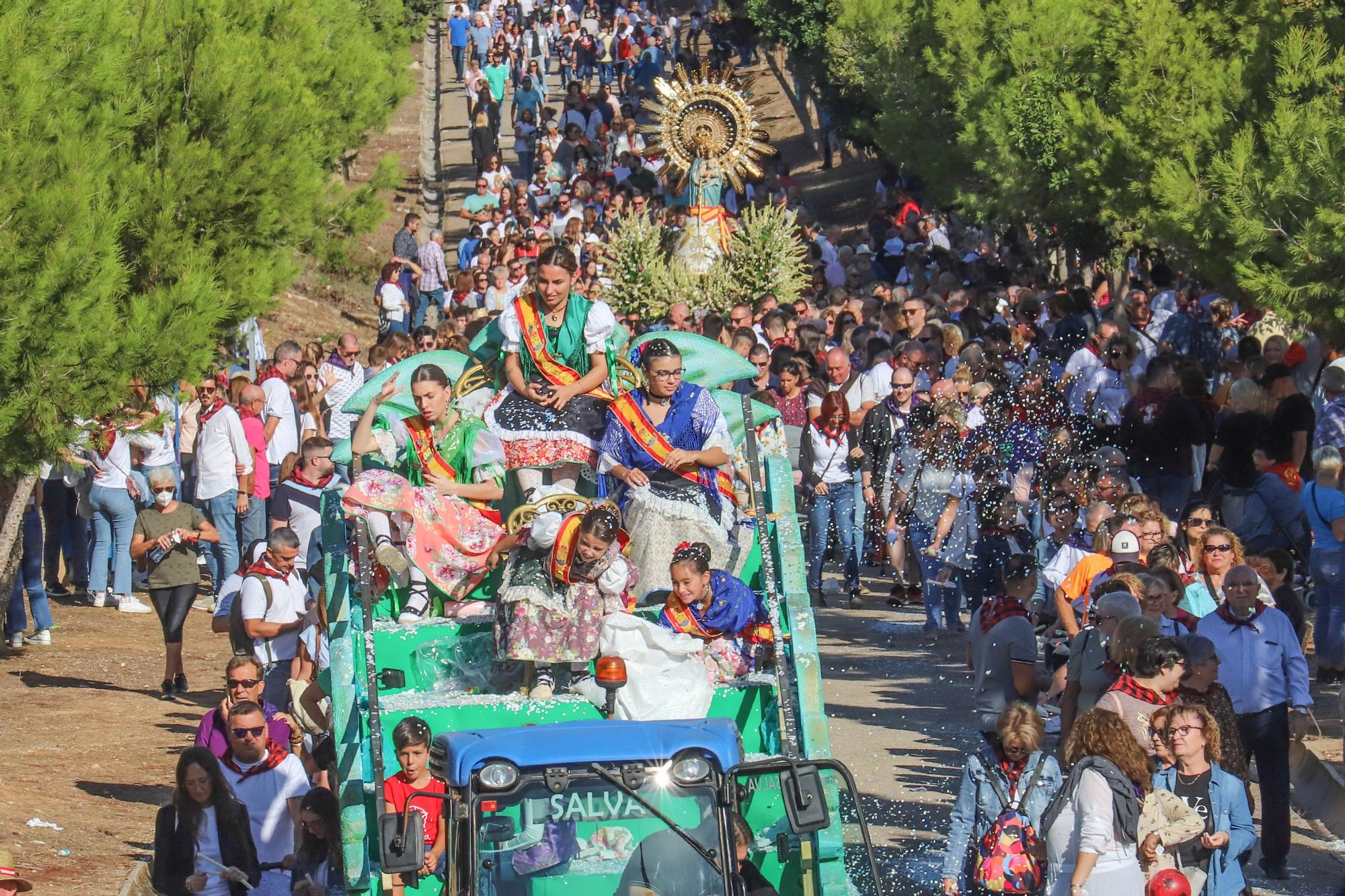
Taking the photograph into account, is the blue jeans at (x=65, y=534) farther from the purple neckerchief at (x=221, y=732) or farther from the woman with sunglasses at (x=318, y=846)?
the woman with sunglasses at (x=318, y=846)

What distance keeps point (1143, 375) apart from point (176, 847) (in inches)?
348

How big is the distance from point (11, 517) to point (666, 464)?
728 cm

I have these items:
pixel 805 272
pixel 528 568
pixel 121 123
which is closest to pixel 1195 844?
pixel 528 568

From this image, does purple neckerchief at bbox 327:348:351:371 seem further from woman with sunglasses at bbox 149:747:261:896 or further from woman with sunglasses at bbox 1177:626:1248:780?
woman with sunglasses at bbox 1177:626:1248:780

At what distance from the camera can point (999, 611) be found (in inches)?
409

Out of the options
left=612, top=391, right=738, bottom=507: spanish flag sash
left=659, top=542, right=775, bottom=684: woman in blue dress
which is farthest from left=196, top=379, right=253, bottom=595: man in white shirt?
left=659, top=542, right=775, bottom=684: woman in blue dress

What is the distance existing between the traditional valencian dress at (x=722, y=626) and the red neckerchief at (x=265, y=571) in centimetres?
362

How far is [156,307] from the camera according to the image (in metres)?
14.0

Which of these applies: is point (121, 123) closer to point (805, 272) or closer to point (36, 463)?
point (36, 463)

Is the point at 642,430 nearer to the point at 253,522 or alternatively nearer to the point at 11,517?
the point at 11,517

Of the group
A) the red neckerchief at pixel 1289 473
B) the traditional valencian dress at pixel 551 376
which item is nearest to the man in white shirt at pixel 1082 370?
the red neckerchief at pixel 1289 473

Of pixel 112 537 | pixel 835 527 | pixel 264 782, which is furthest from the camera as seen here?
pixel 112 537

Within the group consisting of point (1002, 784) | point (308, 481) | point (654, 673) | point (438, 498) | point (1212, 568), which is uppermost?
point (308, 481)

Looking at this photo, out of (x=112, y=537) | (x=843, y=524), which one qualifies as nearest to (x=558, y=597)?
(x=843, y=524)
